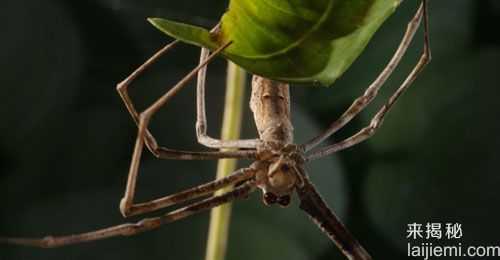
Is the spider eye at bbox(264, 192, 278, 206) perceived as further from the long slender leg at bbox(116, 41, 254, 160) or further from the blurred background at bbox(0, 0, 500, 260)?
the blurred background at bbox(0, 0, 500, 260)

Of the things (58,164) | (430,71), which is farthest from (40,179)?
(430,71)

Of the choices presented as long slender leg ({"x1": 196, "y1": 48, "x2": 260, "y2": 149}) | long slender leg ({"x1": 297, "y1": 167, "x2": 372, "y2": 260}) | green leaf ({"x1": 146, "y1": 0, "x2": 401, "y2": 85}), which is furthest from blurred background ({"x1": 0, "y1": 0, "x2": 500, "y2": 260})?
green leaf ({"x1": 146, "y1": 0, "x2": 401, "y2": 85})

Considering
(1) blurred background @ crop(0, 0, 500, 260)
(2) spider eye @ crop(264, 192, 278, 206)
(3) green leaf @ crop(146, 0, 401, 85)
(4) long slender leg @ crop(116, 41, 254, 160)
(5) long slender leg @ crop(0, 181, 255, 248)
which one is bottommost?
(5) long slender leg @ crop(0, 181, 255, 248)

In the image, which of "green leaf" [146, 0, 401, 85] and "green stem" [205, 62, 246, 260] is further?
"green stem" [205, 62, 246, 260]

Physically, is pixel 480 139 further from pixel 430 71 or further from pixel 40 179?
pixel 40 179

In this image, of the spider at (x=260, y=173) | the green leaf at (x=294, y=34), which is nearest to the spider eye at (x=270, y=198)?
the spider at (x=260, y=173)

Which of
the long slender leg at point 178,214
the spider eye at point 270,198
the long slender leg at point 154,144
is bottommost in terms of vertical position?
the long slender leg at point 178,214

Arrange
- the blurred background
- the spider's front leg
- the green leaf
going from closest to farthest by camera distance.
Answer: the green leaf → the spider's front leg → the blurred background

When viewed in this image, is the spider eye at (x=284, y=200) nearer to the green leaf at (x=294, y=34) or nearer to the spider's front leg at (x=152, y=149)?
the spider's front leg at (x=152, y=149)
